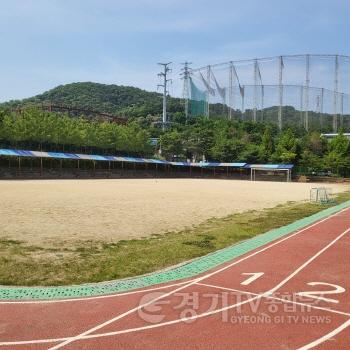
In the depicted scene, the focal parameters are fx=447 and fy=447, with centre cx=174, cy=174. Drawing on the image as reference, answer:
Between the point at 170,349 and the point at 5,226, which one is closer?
the point at 170,349

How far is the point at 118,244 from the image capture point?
12820 mm

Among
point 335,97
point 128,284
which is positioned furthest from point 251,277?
point 335,97

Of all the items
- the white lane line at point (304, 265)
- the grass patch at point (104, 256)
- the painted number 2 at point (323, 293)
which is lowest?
the grass patch at point (104, 256)

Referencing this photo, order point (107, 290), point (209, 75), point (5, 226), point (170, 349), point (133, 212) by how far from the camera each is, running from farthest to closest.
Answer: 1. point (209, 75)
2. point (133, 212)
3. point (5, 226)
4. point (107, 290)
5. point (170, 349)

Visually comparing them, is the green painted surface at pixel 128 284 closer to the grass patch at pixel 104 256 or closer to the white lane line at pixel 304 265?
the grass patch at pixel 104 256

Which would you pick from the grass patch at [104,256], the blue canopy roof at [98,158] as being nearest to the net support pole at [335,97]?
the blue canopy roof at [98,158]

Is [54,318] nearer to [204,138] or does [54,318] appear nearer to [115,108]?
[204,138]

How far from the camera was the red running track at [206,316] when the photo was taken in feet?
19.4

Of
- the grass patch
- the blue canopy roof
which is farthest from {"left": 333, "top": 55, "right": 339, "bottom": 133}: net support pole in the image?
the grass patch

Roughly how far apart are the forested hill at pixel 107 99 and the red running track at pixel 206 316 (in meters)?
141

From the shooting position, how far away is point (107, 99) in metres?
169

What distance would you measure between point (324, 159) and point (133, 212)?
74.0 m

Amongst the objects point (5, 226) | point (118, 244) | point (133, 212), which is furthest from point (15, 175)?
point (118, 244)

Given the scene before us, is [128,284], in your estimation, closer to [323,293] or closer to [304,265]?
[323,293]
